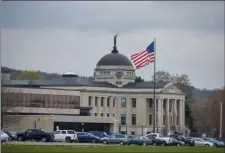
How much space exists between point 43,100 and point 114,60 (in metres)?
46.8

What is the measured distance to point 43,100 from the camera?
12294cm

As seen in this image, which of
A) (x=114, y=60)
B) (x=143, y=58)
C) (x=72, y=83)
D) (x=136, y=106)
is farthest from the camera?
(x=114, y=60)

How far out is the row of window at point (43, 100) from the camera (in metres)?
116

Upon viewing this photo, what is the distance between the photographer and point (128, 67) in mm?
168750

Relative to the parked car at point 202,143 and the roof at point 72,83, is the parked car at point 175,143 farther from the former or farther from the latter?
the roof at point 72,83

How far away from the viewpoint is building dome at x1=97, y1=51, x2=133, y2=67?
168 meters

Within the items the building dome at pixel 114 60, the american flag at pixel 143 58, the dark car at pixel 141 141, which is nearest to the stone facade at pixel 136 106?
the building dome at pixel 114 60

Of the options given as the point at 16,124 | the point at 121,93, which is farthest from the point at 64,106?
the point at 121,93

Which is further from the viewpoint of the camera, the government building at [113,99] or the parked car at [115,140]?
the government building at [113,99]

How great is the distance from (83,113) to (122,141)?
60.0 meters

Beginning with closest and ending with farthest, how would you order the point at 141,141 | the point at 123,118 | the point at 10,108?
the point at 141,141 < the point at 10,108 < the point at 123,118

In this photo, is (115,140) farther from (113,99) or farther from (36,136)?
(113,99)

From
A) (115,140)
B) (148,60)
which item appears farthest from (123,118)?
(148,60)

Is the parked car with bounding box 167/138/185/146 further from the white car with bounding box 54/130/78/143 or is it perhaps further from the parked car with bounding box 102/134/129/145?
the white car with bounding box 54/130/78/143
